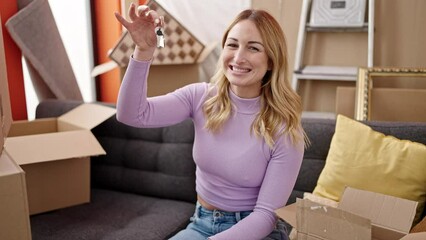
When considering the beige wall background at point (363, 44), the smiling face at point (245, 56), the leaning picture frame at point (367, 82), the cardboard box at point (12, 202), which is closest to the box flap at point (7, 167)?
the cardboard box at point (12, 202)

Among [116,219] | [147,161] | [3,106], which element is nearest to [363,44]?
[147,161]

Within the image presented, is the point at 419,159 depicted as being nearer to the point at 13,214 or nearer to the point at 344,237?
the point at 344,237

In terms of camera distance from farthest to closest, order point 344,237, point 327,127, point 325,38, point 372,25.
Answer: point 325,38
point 372,25
point 327,127
point 344,237

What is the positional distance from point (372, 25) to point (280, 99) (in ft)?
3.60

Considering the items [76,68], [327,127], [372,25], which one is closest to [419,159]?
[327,127]

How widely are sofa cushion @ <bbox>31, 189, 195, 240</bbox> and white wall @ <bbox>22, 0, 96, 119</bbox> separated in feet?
2.79

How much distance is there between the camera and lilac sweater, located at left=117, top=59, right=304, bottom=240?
1159 mm

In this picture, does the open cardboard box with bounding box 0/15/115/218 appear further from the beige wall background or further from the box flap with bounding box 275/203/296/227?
the beige wall background

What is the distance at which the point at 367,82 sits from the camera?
1.89 metres

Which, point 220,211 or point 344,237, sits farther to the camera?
point 220,211

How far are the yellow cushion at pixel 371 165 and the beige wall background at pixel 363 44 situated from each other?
2.56 feet

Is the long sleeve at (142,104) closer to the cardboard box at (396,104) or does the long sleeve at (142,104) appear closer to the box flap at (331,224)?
the box flap at (331,224)

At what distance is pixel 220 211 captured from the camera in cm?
126

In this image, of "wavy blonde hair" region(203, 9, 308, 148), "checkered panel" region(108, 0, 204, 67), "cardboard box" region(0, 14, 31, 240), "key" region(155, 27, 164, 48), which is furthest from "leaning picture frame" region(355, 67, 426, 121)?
"cardboard box" region(0, 14, 31, 240)
